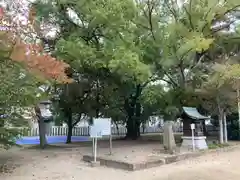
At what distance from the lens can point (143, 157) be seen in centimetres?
1159

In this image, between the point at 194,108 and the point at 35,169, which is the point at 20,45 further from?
the point at 194,108

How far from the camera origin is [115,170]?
32.6ft

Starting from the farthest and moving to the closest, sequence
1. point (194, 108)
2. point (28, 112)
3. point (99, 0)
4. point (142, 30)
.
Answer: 1. point (142, 30)
2. point (194, 108)
3. point (99, 0)
4. point (28, 112)

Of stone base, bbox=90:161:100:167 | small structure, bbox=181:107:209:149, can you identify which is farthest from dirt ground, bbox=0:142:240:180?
small structure, bbox=181:107:209:149

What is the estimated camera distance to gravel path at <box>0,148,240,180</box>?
28.1 ft

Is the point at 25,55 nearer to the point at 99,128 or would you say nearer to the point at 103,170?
A: the point at 103,170

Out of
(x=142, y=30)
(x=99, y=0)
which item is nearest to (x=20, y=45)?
(x=99, y=0)

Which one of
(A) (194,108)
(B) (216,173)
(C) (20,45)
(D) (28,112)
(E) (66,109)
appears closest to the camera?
(C) (20,45)

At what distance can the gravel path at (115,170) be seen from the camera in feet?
28.1

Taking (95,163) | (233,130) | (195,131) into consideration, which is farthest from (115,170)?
(233,130)

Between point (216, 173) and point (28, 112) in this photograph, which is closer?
point (216, 173)

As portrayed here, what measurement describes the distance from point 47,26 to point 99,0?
2.91 m

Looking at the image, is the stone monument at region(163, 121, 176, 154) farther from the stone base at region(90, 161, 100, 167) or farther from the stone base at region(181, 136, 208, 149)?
the stone base at region(90, 161, 100, 167)

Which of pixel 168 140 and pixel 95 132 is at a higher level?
pixel 95 132
